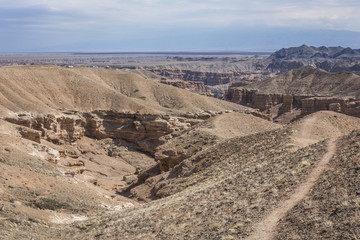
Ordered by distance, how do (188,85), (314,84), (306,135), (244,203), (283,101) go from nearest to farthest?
(244,203) → (306,135) → (283,101) → (314,84) → (188,85)

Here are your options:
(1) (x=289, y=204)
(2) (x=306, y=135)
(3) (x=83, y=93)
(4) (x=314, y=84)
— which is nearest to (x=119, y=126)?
(3) (x=83, y=93)

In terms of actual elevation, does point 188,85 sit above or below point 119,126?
above

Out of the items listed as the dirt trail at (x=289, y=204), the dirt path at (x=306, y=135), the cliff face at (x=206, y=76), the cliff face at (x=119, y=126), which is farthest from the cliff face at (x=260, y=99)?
the dirt trail at (x=289, y=204)

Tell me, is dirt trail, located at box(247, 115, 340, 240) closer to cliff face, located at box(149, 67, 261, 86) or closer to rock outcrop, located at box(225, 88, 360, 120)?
rock outcrop, located at box(225, 88, 360, 120)

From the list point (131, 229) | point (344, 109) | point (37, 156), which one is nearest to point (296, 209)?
point (131, 229)

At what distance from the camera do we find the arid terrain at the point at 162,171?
1273 centimetres

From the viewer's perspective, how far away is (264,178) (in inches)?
648

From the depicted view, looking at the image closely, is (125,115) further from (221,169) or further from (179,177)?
(221,169)

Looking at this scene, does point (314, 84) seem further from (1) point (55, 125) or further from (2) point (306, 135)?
(2) point (306, 135)

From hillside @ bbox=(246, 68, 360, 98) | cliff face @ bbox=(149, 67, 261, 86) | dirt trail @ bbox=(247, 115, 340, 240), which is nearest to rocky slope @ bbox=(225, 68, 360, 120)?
hillside @ bbox=(246, 68, 360, 98)

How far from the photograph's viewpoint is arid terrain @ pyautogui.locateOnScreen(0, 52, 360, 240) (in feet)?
41.8

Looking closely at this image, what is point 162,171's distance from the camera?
3131 centimetres

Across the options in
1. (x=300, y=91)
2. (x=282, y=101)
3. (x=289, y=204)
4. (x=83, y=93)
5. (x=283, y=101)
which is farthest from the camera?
(x=300, y=91)

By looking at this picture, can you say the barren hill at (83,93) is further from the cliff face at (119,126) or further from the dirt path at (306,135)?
the dirt path at (306,135)
